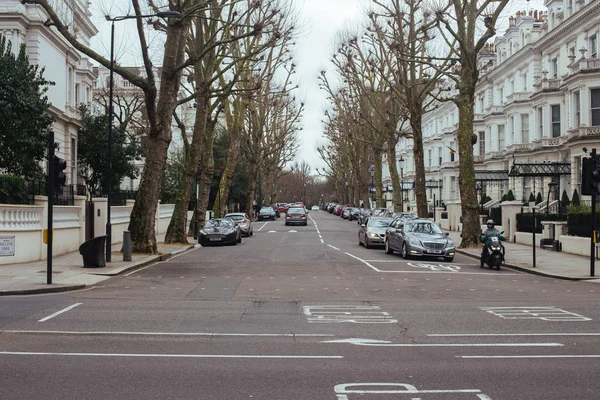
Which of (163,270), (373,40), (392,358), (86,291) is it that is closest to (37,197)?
(163,270)

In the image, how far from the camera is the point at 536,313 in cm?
1157

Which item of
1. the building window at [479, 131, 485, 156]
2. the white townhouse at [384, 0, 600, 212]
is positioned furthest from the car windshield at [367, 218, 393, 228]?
the building window at [479, 131, 485, 156]

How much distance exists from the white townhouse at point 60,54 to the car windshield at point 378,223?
19038 millimetres

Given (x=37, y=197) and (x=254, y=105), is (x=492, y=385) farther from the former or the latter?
(x=254, y=105)

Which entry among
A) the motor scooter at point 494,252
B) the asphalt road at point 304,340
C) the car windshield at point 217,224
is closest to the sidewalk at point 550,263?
the motor scooter at point 494,252

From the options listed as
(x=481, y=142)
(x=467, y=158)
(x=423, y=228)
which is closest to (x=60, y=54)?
(x=467, y=158)

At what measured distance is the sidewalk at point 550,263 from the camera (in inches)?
733

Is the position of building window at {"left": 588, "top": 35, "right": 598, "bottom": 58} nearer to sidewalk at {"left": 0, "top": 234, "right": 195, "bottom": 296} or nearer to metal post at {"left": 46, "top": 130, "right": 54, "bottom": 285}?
sidewalk at {"left": 0, "top": 234, "right": 195, "bottom": 296}

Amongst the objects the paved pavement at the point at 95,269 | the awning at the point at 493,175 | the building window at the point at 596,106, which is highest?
the building window at the point at 596,106

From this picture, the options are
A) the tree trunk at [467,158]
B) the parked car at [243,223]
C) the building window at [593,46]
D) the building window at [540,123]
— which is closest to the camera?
the tree trunk at [467,158]

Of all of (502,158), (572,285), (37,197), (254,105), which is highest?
(254,105)

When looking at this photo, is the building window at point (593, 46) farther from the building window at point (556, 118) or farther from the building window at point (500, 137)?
the building window at point (500, 137)

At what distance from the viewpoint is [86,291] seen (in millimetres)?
14547

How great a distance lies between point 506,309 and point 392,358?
4996 millimetres
